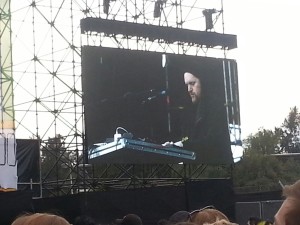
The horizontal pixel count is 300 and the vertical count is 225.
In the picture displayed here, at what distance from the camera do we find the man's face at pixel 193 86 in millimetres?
16781

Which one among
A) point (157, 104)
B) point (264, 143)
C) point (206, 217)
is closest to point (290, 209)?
point (206, 217)

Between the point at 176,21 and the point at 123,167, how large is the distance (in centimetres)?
467

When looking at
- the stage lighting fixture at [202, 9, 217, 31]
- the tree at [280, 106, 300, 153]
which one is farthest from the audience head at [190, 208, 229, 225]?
the tree at [280, 106, 300, 153]

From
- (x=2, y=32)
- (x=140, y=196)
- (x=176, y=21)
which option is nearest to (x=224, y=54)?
(x=176, y=21)

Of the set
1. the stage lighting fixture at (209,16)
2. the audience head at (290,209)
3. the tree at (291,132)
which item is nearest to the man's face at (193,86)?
the stage lighting fixture at (209,16)

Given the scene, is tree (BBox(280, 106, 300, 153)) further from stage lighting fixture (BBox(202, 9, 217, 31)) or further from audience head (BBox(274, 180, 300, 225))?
audience head (BBox(274, 180, 300, 225))

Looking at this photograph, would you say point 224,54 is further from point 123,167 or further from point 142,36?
point 123,167

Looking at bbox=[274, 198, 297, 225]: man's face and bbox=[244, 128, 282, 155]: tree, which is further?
bbox=[244, 128, 282, 155]: tree

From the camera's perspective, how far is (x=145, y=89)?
15.9 m

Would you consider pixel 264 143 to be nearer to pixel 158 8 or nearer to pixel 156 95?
pixel 158 8

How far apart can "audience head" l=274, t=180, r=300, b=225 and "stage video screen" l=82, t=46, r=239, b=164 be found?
43.0 feet

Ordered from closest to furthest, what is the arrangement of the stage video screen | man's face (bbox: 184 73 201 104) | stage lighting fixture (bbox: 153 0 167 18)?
1. the stage video screen
2. man's face (bbox: 184 73 201 104)
3. stage lighting fixture (bbox: 153 0 167 18)

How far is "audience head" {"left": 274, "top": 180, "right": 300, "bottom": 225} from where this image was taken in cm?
153

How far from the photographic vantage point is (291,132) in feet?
201
